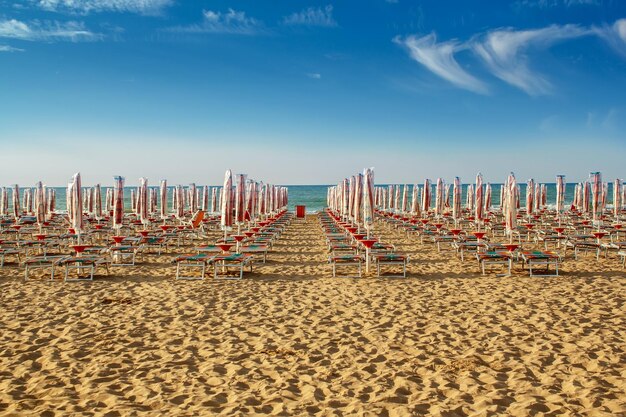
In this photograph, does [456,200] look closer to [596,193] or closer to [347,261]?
[596,193]

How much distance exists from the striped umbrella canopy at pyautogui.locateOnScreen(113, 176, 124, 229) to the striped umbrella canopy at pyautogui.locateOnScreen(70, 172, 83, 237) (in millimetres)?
1620

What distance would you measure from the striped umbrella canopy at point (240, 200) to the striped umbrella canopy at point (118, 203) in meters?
3.28

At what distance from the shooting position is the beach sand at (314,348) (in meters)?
3.89

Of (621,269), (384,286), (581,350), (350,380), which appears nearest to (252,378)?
(350,380)

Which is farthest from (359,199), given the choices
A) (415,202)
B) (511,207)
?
(415,202)

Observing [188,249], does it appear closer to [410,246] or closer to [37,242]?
[37,242]

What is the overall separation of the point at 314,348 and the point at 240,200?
7129 mm

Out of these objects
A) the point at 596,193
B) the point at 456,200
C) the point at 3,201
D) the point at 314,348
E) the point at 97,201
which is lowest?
the point at 314,348

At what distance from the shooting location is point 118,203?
40.3 feet

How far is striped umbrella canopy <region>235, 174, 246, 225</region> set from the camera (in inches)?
460

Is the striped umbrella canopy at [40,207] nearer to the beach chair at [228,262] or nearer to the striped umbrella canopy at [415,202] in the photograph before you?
the beach chair at [228,262]

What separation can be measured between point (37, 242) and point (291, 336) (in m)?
9.79

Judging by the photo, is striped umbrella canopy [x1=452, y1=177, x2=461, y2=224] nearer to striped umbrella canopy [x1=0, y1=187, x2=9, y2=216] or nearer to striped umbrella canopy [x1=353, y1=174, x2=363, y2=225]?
striped umbrella canopy [x1=353, y1=174, x2=363, y2=225]

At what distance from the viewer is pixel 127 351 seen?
5.07 metres
